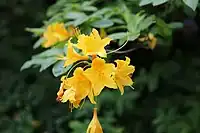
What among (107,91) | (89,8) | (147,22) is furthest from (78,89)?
(107,91)

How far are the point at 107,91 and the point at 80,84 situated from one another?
0.91 m

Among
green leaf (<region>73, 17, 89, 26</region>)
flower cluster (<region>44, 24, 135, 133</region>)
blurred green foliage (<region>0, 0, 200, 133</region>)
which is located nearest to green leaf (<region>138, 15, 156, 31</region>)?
blurred green foliage (<region>0, 0, 200, 133</region>)

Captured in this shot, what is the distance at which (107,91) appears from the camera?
194 centimetres

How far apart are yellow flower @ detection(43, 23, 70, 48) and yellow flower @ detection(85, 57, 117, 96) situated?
445mm

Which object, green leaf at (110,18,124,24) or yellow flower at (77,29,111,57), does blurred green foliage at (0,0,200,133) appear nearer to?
green leaf at (110,18,124,24)

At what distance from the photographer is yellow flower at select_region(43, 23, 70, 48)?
148 cm

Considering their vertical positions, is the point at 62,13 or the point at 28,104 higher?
the point at 62,13

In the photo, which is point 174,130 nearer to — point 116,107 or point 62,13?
point 116,107

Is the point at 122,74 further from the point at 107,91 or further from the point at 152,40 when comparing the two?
the point at 107,91

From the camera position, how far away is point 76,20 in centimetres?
145

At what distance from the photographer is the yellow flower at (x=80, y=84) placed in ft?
3.39

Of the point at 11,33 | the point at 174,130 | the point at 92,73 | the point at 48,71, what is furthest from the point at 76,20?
the point at 11,33

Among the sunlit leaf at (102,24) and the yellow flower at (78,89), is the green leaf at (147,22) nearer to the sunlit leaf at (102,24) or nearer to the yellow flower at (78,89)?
the sunlit leaf at (102,24)

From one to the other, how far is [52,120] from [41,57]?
2.34ft
